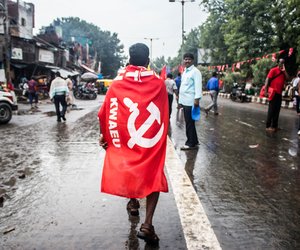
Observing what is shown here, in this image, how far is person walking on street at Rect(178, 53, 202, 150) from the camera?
6.57m

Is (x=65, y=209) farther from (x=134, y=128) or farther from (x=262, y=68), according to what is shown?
(x=262, y=68)

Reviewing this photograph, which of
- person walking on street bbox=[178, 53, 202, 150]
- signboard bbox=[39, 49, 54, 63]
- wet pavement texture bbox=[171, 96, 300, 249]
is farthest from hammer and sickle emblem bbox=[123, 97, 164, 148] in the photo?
signboard bbox=[39, 49, 54, 63]

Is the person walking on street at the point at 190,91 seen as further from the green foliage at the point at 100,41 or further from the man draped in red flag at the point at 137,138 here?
the green foliage at the point at 100,41

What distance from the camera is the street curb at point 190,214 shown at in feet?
9.58

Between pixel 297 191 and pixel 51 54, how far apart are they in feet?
108

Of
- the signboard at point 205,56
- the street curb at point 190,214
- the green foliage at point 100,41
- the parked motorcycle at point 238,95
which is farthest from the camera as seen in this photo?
the green foliage at point 100,41

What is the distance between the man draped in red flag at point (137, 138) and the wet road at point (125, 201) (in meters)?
0.43

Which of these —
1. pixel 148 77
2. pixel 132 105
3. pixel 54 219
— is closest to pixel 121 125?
pixel 132 105

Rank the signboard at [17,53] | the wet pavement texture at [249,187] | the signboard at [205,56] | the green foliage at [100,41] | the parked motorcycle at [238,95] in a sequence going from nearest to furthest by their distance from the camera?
the wet pavement texture at [249,187] → the parked motorcycle at [238,95] → the signboard at [17,53] → the signboard at [205,56] → the green foliage at [100,41]

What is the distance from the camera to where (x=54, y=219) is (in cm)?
344

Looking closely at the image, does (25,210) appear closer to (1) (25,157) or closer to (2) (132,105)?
(2) (132,105)

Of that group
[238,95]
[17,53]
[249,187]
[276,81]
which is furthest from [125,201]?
[17,53]

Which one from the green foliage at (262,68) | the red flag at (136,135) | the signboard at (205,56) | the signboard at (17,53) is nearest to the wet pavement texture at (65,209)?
the red flag at (136,135)

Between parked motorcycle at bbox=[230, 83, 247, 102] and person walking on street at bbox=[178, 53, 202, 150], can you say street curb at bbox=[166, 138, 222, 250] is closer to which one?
person walking on street at bbox=[178, 53, 202, 150]
